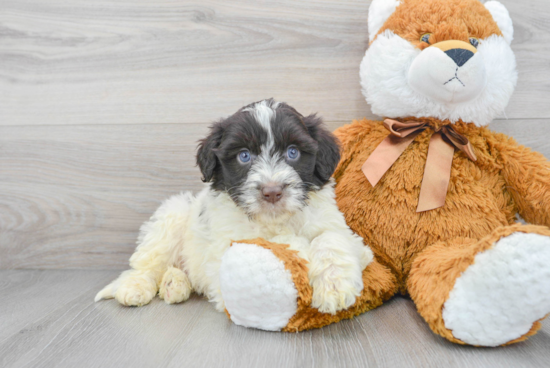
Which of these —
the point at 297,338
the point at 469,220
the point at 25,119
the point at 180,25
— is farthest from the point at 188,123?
the point at 469,220

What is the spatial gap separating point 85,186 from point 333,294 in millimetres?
1450

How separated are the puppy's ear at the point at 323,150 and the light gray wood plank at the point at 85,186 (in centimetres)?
74

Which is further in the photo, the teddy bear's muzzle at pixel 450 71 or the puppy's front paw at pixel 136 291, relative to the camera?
the puppy's front paw at pixel 136 291

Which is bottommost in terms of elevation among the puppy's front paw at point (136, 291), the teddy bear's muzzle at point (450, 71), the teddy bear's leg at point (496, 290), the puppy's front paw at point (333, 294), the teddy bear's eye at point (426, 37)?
the puppy's front paw at point (136, 291)

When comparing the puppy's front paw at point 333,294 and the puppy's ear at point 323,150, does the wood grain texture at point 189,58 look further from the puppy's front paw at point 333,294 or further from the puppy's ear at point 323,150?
the puppy's front paw at point 333,294

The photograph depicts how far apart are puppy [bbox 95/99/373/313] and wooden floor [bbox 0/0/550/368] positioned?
51cm

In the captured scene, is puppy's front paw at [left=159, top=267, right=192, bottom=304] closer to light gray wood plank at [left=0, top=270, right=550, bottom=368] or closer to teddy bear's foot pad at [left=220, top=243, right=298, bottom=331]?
light gray wood plank at [left=0, top=270, right=550, bottom=368]

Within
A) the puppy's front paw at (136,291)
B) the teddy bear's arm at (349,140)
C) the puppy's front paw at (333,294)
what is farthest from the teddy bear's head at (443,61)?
the puppy's front paw at (136,291)

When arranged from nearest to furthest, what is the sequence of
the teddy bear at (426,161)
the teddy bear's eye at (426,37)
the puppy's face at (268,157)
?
the puppy's face at (268,157)
the teddy bear at (426,161)
the teddy bear's eye at (426,37)

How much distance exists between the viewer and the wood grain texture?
180cm

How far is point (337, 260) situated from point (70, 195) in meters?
1.49

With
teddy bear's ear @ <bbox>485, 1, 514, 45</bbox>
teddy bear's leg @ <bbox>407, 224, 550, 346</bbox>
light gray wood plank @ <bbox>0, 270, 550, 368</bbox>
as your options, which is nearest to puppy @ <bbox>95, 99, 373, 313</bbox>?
light gray wood plank @ <bbox>0, 270, 550, 368</bbox>

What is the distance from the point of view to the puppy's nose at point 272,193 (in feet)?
3.75

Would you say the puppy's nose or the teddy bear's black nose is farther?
the teddy bear's black nose
